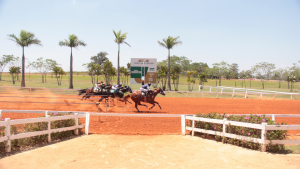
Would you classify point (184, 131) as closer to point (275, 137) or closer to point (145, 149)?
point (145, 149)

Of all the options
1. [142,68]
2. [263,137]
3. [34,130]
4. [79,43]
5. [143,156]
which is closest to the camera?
[143,156]

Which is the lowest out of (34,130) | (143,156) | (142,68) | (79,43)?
(143,156)

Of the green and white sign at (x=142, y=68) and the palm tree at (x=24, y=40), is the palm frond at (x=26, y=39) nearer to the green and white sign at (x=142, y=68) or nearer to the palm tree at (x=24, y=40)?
the palm tree at (x=24, y=40)

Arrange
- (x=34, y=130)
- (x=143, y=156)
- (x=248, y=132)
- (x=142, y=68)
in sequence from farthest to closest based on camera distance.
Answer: (x=142, y=68) → (x=34, y=130) → (x=248, y=132) → (x=143, y=156)

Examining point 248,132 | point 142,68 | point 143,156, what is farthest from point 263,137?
point 142,68

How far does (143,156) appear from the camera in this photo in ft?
18.6

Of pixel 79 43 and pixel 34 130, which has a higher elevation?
pixel 79 43

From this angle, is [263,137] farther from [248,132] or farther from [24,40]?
[24,40]

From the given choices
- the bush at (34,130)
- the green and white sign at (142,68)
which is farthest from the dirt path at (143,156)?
the green and white sign at (142,68)

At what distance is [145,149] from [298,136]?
680 cm

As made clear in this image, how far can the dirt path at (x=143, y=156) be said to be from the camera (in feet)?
16.4

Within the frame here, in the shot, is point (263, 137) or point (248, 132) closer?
point (263, 137)

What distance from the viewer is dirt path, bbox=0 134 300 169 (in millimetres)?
5004

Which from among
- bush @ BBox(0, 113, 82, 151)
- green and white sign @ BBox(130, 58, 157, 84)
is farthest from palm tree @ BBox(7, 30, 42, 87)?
bush @ BBox(0, 113, 82, 151)
